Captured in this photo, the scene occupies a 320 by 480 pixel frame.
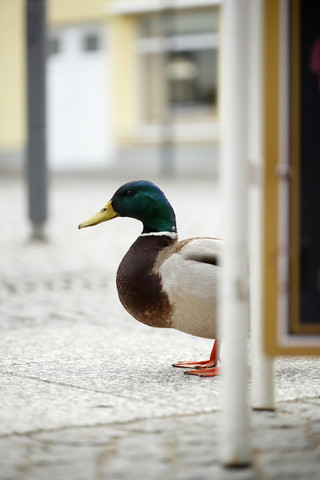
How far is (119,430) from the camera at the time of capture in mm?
2842

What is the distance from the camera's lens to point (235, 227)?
2.38 metres

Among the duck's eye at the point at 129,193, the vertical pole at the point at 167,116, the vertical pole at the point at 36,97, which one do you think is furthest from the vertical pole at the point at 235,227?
the vertical pole at the point at 167,116

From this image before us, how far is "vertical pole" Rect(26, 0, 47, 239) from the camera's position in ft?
29.6

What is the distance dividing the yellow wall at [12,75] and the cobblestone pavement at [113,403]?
780 inches

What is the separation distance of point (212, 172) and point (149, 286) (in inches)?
774

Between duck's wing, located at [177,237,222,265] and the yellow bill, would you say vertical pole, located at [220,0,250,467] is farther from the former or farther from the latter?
the yellow bill

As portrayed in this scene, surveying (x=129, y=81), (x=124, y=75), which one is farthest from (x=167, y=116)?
(x=124, y=75)

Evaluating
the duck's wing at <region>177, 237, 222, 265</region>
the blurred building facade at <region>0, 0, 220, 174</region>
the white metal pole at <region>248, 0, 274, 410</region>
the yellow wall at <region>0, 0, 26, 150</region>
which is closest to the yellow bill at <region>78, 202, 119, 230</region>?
the duck's wing at <region>177, 237, 222, 265</region>

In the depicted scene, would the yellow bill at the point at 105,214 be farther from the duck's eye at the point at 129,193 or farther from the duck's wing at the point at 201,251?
the duck's wing at the point at 201,251

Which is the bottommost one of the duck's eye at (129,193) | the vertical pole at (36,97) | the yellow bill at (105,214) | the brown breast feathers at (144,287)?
the brown breast feathers at (144,287)

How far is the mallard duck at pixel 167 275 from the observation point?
11.5 ft

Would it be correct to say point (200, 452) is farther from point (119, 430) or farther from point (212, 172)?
point (212, 172)

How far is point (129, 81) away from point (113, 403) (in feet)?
71.2

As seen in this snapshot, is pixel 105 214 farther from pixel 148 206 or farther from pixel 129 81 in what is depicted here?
pixel 129 81
